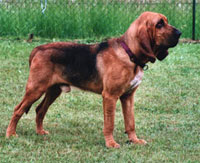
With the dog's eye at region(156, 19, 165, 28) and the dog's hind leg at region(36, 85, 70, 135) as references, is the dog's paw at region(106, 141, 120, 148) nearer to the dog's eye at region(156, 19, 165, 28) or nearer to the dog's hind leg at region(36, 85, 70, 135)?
the dog's hind leg at region(36, 85, 70, 135)

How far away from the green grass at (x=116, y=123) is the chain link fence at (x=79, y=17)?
225cm

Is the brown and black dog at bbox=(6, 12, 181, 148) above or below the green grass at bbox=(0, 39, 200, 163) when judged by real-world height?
above

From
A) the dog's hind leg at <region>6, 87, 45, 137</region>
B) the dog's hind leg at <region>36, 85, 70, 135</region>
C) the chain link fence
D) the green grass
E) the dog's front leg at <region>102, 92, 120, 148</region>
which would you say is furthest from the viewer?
the chain link fence

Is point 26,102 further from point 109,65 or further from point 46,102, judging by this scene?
point 109,65

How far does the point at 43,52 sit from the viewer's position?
568 centimetres

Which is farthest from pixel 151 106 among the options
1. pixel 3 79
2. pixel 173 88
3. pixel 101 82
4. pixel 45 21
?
pixel 45 21

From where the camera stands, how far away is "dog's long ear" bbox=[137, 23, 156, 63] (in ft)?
17.0

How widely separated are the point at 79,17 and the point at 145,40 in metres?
7.59

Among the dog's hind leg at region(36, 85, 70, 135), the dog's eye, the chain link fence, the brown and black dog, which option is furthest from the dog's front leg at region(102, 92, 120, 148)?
the chain link fence

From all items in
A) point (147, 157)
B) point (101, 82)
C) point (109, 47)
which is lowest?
point (147, 157)

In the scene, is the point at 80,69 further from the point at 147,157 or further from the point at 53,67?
the point at 147,157

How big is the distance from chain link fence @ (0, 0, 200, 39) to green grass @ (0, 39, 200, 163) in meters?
2.25

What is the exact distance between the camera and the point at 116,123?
666 centimetres

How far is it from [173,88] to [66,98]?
1.99 metres
